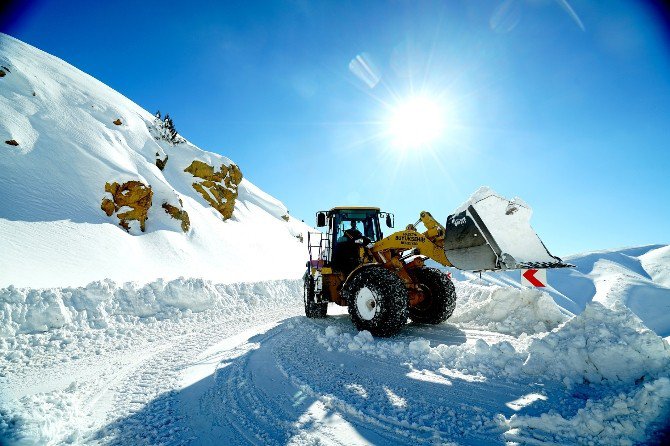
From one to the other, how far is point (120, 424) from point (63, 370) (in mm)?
2395

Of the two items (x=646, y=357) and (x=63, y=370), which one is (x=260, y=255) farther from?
(x=646, y=357)

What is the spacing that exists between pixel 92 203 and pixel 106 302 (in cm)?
962

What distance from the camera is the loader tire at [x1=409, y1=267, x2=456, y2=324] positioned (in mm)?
6783

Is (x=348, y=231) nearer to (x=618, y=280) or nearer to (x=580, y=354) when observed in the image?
(x=580, y=354)

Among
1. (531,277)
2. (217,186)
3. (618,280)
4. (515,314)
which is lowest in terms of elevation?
(515,314)

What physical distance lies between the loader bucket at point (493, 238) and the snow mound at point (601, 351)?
1042 mm

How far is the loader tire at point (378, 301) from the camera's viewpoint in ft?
17.9

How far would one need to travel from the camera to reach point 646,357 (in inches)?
122

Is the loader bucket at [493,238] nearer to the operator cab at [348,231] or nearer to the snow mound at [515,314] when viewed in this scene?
the snow mound at [515,314]

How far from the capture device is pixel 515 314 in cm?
639

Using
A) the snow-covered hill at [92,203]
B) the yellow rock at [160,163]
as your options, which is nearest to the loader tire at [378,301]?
the snow-covered hill at [92,203]


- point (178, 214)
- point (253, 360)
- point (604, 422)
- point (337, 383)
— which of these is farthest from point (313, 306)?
point (178, 214)

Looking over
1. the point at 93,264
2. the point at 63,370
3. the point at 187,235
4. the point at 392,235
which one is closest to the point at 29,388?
the point at 63,370

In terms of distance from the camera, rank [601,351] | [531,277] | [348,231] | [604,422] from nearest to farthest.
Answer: [604,422] < [601,351] < [531,277] < [348,231]
